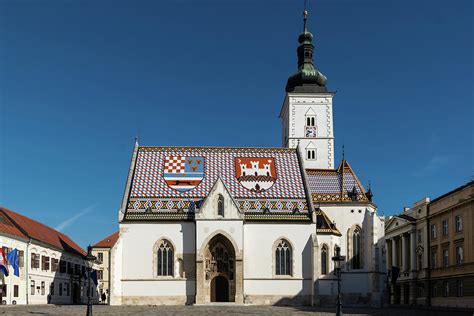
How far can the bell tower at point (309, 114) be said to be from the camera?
72625 millimetres

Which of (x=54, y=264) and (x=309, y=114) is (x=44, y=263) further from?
(x=309, y=114)

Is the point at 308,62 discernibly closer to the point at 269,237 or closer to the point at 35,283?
the point at 269,237

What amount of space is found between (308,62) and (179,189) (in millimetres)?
30600

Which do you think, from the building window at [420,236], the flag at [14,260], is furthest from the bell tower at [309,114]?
the flag at [14,260]

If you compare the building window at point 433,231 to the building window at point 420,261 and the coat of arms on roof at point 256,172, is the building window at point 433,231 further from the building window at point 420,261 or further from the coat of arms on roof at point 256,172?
the coat of arms on roof at point 256,172

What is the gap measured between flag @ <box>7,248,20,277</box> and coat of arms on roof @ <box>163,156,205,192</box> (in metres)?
14.0

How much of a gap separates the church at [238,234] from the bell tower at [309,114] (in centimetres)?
1457

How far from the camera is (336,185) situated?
191 ft

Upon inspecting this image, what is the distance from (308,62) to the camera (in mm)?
77125

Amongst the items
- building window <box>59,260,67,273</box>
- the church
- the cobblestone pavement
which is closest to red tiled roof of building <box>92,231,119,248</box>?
building window <box>59,260,67,273</box>

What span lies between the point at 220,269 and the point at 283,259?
17.5 feet

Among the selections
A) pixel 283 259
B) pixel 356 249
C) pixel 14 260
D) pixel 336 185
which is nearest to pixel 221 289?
pixel 283 259

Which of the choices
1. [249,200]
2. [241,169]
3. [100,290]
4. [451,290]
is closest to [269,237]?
[249,200]

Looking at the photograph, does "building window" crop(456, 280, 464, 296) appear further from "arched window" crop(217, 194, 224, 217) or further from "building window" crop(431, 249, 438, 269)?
"arched window" crop(217, 194, 224, 217)
